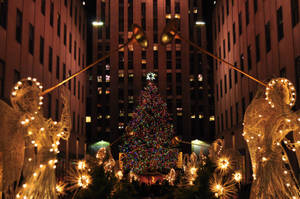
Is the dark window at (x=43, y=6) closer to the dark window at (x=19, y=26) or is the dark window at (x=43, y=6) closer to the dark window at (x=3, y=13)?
the dark window at (x=19, y=26)

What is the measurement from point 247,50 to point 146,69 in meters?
30.2

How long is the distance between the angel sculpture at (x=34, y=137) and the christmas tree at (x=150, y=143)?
91.3ft

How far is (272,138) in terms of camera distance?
31.1 feet

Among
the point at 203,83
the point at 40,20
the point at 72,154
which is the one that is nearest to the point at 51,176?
the point at 40,20

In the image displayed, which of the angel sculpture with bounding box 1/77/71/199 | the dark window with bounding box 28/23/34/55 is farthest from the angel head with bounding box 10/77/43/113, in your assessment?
the dark window with bounding box 28/23/34/55

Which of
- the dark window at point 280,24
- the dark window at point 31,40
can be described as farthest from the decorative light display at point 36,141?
the dark window at point 280,24

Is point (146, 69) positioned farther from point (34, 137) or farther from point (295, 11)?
point (34, 137)

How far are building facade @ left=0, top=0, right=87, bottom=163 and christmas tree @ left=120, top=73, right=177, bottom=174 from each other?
6.46 metres

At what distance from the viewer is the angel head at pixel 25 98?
9562mm

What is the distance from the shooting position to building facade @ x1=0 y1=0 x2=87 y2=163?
2177 cm

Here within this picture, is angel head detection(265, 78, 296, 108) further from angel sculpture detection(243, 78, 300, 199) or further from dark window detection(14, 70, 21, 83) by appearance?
dark window detection(14, 70, 21, 83)

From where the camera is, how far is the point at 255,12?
104 feet

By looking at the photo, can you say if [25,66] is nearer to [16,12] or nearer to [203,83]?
[16,12]

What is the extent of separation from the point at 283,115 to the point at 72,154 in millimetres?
32917
